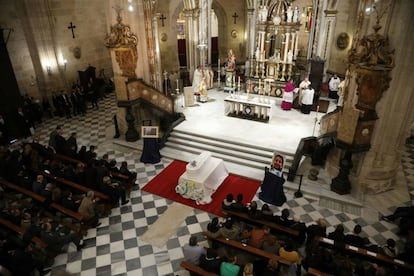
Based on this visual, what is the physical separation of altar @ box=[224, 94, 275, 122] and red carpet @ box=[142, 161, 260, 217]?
4276 mm

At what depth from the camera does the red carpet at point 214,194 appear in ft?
31.8

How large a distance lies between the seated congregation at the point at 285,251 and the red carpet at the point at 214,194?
1575mm

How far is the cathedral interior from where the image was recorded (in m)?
8.30

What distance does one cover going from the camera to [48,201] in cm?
866

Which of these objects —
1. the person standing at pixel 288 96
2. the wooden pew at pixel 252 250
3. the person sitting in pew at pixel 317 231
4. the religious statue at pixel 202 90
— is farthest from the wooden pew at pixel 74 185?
the person standing at pixel 288 96

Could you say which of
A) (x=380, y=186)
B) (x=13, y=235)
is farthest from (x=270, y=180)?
(x=13, y=235)

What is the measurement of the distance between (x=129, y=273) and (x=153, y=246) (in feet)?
3.20

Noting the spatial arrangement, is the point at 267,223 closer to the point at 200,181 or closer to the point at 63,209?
the point at 200,181

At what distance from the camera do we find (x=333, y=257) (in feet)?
22.5

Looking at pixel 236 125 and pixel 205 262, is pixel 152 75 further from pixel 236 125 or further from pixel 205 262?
pixel 205 262

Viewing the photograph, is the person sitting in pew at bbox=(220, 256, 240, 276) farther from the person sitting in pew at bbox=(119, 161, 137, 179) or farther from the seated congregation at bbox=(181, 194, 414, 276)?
the person sitting in pew at bbox=(119, 161, 137, 179)

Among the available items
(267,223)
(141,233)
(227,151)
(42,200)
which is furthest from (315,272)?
(42,200)

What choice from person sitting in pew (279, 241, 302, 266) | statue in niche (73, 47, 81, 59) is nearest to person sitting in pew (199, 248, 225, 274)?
person sitting in pew (279, 241, 302, 266)

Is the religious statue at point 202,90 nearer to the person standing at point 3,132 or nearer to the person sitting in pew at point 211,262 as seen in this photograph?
the person standing at point 3,132
